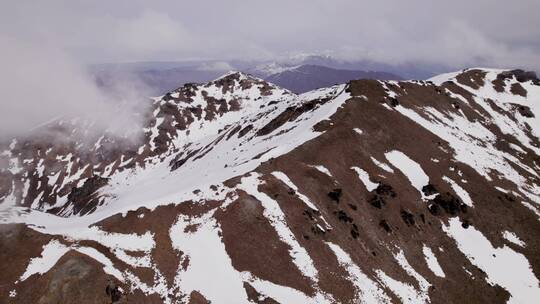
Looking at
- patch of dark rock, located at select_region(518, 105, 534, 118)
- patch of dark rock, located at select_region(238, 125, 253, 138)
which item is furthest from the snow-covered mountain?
patch of dark rock, located at select_region(518, 105, 534, 118)

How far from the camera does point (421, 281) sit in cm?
6331

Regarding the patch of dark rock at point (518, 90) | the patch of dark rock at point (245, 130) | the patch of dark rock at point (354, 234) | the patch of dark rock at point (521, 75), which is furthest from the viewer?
the patch of dark rock at point (521, 75)

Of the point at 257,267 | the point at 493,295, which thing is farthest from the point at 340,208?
the point at 493,295

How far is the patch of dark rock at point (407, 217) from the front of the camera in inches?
2906

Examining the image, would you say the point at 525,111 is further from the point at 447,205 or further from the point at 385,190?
the point at 385,190

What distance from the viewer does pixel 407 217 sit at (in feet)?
244

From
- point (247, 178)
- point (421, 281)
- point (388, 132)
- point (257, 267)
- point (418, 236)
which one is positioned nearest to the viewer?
point (257, 267)

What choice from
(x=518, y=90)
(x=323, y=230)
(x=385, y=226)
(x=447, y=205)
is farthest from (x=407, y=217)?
(x=518, y=90)

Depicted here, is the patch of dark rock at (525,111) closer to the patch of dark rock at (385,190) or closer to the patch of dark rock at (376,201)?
the patch of dark rock at (385,190)

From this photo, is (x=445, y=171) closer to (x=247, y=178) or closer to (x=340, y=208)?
(x=340, y=208)

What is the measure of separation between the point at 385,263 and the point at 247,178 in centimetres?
2570

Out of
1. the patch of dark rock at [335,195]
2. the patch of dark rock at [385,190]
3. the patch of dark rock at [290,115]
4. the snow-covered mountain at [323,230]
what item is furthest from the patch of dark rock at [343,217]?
the patch of dark rock at [290,115]

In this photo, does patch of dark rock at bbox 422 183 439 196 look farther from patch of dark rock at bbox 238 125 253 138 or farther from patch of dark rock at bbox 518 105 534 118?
patch of dark rock at bbox 518 105 534 118

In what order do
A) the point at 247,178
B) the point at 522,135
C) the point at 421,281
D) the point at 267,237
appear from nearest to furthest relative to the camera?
the point at 267,237
the point at 421,281
the point at 247,178
the point at 522,135
